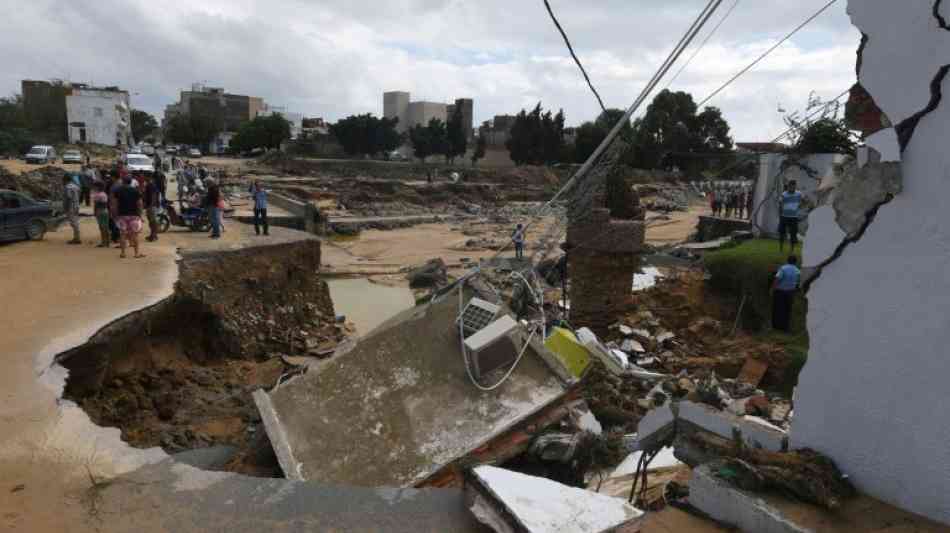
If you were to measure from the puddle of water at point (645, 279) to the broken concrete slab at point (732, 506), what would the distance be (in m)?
8.80

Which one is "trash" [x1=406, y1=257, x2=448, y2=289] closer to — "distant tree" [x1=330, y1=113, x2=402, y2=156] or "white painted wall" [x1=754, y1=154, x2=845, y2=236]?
"white painted wall" [x1=754, y1=154, x2=845, y2=236]

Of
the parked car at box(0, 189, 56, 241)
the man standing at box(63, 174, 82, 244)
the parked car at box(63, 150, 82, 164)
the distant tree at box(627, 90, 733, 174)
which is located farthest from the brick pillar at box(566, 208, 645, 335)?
the distant tree at box(627, 90, 733, 174)

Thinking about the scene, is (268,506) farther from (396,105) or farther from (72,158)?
(396,105)

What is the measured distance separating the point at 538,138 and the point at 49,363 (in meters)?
58.0

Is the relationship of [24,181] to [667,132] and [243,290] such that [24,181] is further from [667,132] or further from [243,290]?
[667,132]

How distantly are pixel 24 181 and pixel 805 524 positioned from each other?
20.5 metres

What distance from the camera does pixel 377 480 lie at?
405 centimetres

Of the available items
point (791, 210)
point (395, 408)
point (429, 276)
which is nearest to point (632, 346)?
point (791, 210)

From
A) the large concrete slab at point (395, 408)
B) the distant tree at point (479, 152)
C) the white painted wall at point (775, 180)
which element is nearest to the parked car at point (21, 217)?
the large concrete slab at point (395, 408)

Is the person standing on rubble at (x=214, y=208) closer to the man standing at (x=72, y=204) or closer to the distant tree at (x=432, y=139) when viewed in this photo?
the man standing at (x=72, y=204)

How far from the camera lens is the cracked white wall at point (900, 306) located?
2.28 meters

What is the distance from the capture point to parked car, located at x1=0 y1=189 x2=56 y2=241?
10.6 metres

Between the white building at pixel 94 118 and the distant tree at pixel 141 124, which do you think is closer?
the white building at pixel 94 118

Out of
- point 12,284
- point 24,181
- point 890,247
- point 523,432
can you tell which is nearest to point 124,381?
point 12,284
